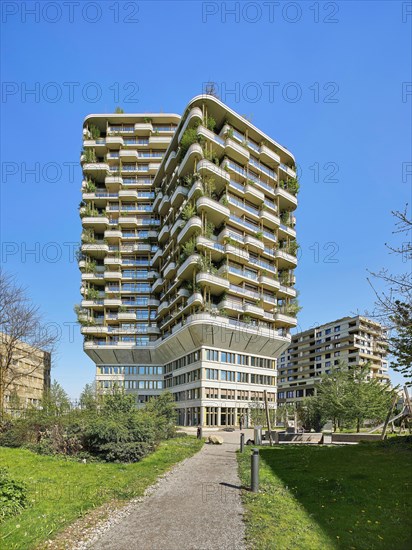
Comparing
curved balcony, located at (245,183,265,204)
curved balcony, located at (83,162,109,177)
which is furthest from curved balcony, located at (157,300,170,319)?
curved balcony, located at (83,162,109,177)

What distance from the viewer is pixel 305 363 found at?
404ft

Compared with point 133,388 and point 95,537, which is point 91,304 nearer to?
point 133,388

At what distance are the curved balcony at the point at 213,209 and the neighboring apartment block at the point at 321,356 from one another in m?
58.3

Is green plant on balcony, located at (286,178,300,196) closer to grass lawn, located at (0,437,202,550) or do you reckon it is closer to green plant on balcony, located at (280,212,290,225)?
green plant on balcony, located at (280,212,290,225)

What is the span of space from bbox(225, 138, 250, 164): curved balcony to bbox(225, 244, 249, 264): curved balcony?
14.2 meters

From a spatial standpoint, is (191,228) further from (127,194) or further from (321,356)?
(321,356)

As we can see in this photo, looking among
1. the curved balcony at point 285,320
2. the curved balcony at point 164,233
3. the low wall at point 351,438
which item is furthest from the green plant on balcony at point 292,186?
the low wall at point 351,438

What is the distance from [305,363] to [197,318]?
78.1 metres

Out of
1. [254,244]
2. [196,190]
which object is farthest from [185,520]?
[254,244]

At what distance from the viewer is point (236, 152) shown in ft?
199

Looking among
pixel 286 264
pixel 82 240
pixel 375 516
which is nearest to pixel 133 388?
pixel 82 240

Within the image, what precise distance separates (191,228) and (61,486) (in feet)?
152

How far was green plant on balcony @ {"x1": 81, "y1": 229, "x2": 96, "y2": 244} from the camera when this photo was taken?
255ft

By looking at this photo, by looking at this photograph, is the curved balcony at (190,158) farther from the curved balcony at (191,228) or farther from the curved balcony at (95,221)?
the curved balcony at (95,221)
